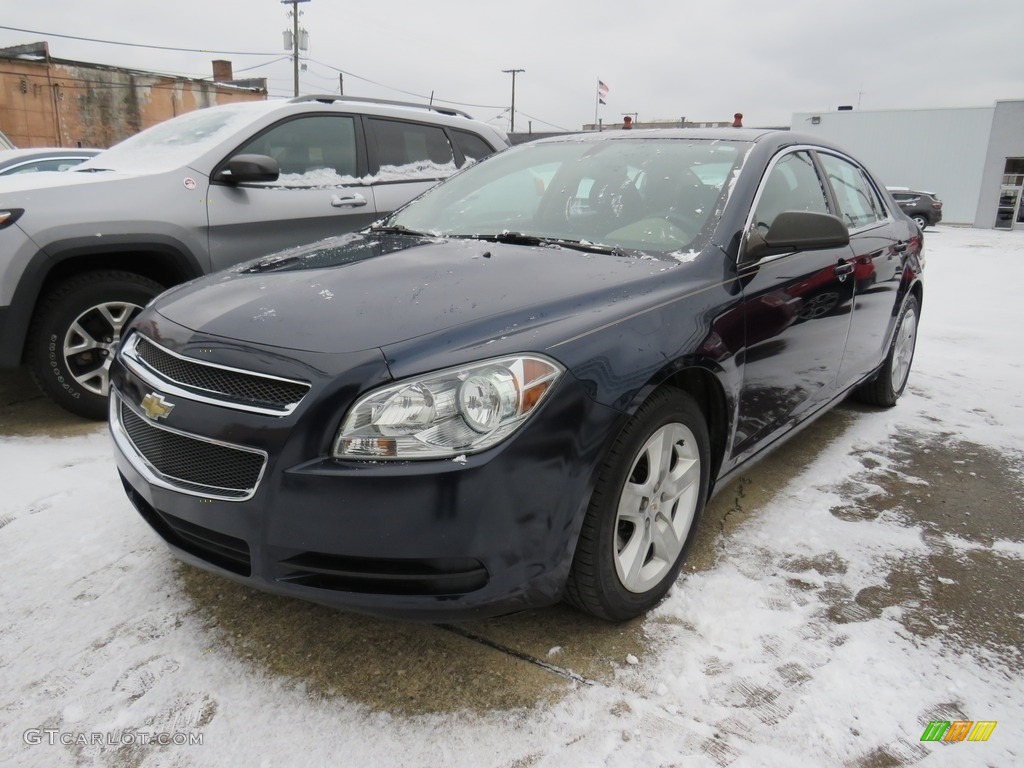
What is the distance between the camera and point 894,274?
3.93m

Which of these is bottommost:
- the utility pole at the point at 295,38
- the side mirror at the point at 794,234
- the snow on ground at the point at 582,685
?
the snow on ground at the point at 582,685

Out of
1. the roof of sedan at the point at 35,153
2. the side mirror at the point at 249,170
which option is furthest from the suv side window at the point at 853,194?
the roof of sedan at the point at 35,153

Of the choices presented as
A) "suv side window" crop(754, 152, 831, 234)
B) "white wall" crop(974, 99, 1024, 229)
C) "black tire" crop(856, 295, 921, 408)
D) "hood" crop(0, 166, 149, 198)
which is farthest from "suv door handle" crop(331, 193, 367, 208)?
"white wall" crop(974, 99, 1024, 229)

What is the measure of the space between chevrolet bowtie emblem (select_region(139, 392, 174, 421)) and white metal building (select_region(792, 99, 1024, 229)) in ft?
113

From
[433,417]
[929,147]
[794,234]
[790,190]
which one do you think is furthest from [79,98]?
[929,147]

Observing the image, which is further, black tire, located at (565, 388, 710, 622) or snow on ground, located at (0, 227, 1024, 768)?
black tire, located at (565, 388, 710, 622)

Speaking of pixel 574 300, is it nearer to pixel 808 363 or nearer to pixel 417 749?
pixel 417 749

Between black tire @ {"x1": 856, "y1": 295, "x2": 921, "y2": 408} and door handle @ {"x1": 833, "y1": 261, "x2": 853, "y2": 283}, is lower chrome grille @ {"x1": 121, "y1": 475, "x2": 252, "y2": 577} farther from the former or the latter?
black tire @ {"x1": 856, "y1": 295, "x2": 921, "y2": 408}

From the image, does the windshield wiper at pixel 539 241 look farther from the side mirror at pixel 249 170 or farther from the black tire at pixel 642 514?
the side mirror at pixel 249 170

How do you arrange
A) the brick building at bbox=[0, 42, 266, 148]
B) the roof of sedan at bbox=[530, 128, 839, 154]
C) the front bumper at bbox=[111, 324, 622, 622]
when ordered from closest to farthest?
the front bumper at bbox=[111, 324, 622, 622]
the roof of sedan at bbox=[530, 128, 839, 154]
the brick building at bbox=[0, 42, 266, 148]

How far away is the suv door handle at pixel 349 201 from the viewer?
4.50m

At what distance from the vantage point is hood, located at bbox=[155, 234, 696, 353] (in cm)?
186

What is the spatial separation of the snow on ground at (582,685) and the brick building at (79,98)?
113 ft

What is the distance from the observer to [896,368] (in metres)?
4.50
